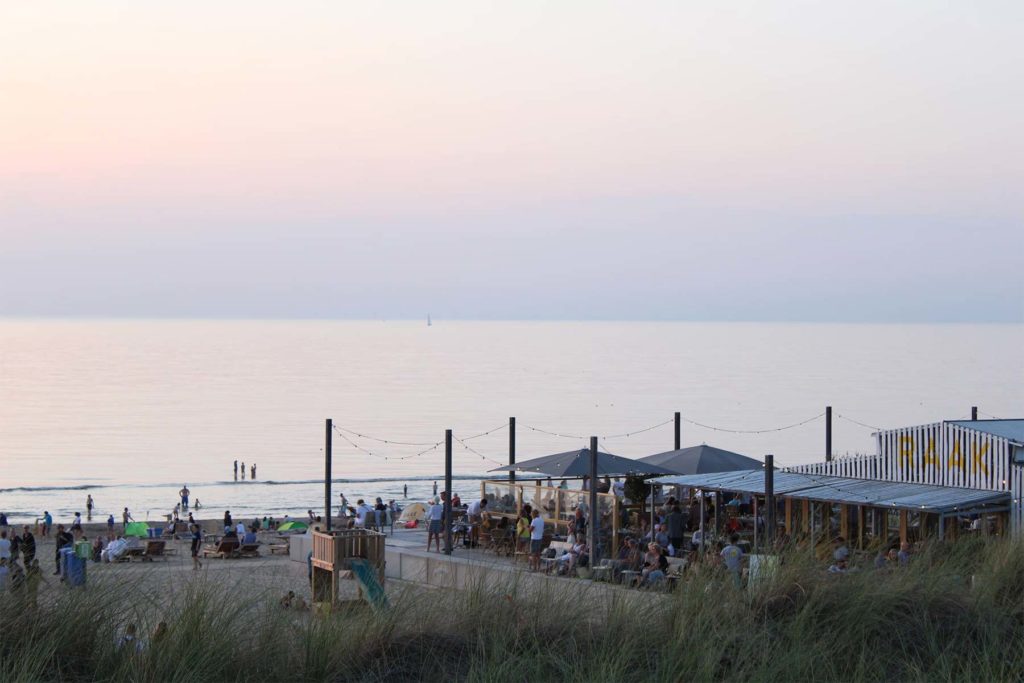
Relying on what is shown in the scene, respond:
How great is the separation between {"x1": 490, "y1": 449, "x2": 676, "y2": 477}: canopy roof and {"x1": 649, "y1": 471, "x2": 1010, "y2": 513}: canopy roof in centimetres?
41

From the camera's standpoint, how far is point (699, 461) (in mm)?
22438

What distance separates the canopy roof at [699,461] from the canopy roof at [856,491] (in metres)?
1.06

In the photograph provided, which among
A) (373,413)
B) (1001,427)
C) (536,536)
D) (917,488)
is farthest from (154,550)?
(373,413)

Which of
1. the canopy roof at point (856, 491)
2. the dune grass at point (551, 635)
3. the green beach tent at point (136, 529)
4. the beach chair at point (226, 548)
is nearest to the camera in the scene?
the dune grass at point (551, 635)

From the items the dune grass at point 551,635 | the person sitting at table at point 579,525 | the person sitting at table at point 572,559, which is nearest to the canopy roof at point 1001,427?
the person sitting at table at point 579,525

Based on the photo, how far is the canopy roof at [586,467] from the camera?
68.9 ft

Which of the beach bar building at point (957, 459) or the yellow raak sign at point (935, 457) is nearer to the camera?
the beach bar building at point (957, 459)

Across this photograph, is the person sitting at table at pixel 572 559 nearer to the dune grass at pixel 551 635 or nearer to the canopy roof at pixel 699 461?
the canopy roof at pixel 699 461

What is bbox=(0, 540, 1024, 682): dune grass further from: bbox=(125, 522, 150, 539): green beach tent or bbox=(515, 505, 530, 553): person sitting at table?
bbox=(125, 522, 150, 539): green beach tent

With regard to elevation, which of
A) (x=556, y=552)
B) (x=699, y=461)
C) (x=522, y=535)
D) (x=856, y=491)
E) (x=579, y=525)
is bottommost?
(x=556, y=552)

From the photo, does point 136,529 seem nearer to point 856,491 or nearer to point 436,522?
point 436,522

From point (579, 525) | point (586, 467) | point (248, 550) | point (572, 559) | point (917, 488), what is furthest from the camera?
point (248, 550)

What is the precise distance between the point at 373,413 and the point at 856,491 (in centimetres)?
7783

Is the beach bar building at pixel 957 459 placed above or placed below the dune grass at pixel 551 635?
above
